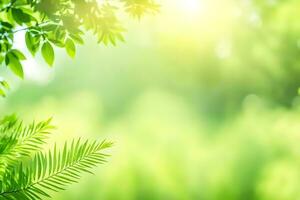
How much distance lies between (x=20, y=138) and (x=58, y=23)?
492 mm

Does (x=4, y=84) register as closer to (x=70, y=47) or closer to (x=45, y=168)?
(x=70, y=47)

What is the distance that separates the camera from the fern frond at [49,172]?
166 centimetres

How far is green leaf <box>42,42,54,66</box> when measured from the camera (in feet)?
6.68

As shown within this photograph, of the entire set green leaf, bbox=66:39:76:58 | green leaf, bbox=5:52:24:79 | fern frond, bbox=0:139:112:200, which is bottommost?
fern frond, bbox=0:139:112:200

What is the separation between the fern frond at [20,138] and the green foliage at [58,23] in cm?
22

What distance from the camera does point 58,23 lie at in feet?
6.63

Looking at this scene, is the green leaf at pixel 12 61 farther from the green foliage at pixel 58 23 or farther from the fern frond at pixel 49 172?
the fern frond at pixel 49 172

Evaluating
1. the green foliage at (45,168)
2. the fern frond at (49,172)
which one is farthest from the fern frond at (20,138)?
the fern frond at (49,172)

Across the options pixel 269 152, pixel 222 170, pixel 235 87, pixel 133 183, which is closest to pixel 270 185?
pixel 269 152

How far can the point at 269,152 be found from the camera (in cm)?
2398

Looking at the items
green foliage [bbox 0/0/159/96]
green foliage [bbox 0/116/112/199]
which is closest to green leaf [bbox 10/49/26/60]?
green foliage [bbox 0/0/159/96]

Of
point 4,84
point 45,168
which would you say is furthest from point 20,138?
point 4,84

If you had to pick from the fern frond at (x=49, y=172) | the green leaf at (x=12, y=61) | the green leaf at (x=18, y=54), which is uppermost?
the green leaf at (x=18, y=54)

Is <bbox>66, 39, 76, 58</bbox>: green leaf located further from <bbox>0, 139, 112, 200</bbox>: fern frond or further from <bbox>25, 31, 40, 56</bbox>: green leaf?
<bbox>0, 139, 112, 200</bbox>: fern frond
